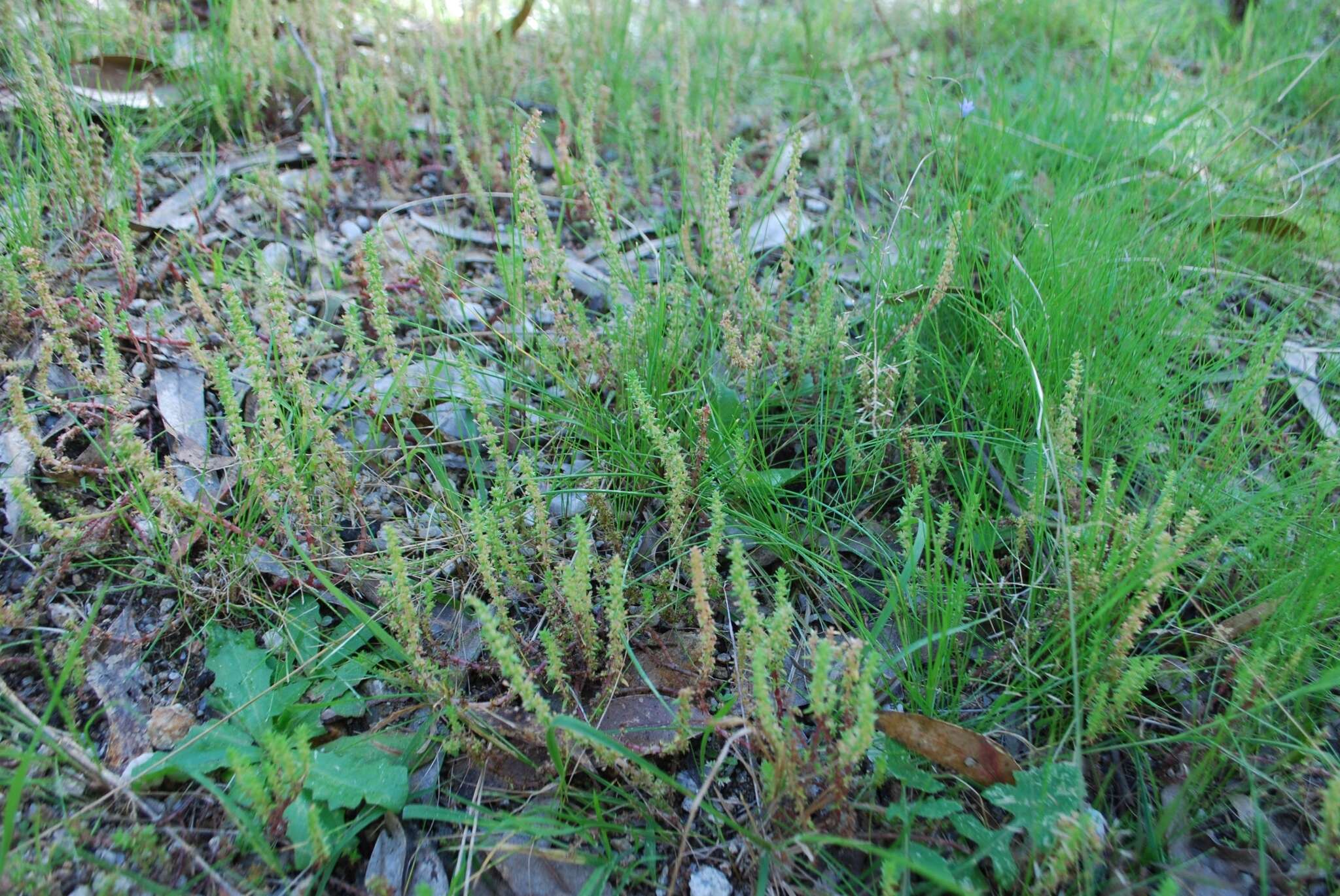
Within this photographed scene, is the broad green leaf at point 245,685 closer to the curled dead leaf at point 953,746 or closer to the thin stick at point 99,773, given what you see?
the thin stick at point 99,773

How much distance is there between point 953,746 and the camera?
1383 mm

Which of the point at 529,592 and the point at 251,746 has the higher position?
the point at 529,592

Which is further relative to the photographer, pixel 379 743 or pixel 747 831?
pixel 379 743

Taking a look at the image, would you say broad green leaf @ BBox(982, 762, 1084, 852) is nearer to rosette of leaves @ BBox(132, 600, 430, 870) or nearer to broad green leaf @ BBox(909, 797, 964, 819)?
broad green leaf @ BBox(909, 797, 964, 819)

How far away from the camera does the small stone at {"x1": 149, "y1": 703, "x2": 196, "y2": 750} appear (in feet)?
4.66

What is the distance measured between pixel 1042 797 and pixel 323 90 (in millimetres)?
2868

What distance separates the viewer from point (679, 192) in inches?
111

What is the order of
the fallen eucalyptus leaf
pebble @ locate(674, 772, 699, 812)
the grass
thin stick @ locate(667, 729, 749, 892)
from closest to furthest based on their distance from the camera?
thin stick @ locate(667, 729, 749, 892), the grass, pebble @ locate(674, 772, 699, 812), the fallen eucalyptus leaf

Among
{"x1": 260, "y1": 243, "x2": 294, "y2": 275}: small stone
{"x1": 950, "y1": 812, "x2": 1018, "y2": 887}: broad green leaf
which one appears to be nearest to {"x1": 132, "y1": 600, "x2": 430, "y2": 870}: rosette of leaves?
{"x1": 950, "y1": 812, "x2": 1018, "y2": 887}: broad green leaf

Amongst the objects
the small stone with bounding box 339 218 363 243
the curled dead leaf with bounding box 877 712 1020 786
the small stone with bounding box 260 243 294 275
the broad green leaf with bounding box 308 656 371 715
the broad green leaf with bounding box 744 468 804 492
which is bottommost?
the broad green leaf with bounding box 308 656 371 715

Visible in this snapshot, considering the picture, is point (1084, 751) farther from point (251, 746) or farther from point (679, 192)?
point (679, 192)

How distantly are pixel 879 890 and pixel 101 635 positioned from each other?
139 centimetres

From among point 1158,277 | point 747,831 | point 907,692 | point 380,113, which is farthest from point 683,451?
point 380,113

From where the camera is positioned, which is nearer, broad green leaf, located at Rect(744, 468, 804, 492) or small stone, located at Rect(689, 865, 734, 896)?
small stone, located at Rect(689, 865, 734, 896)
